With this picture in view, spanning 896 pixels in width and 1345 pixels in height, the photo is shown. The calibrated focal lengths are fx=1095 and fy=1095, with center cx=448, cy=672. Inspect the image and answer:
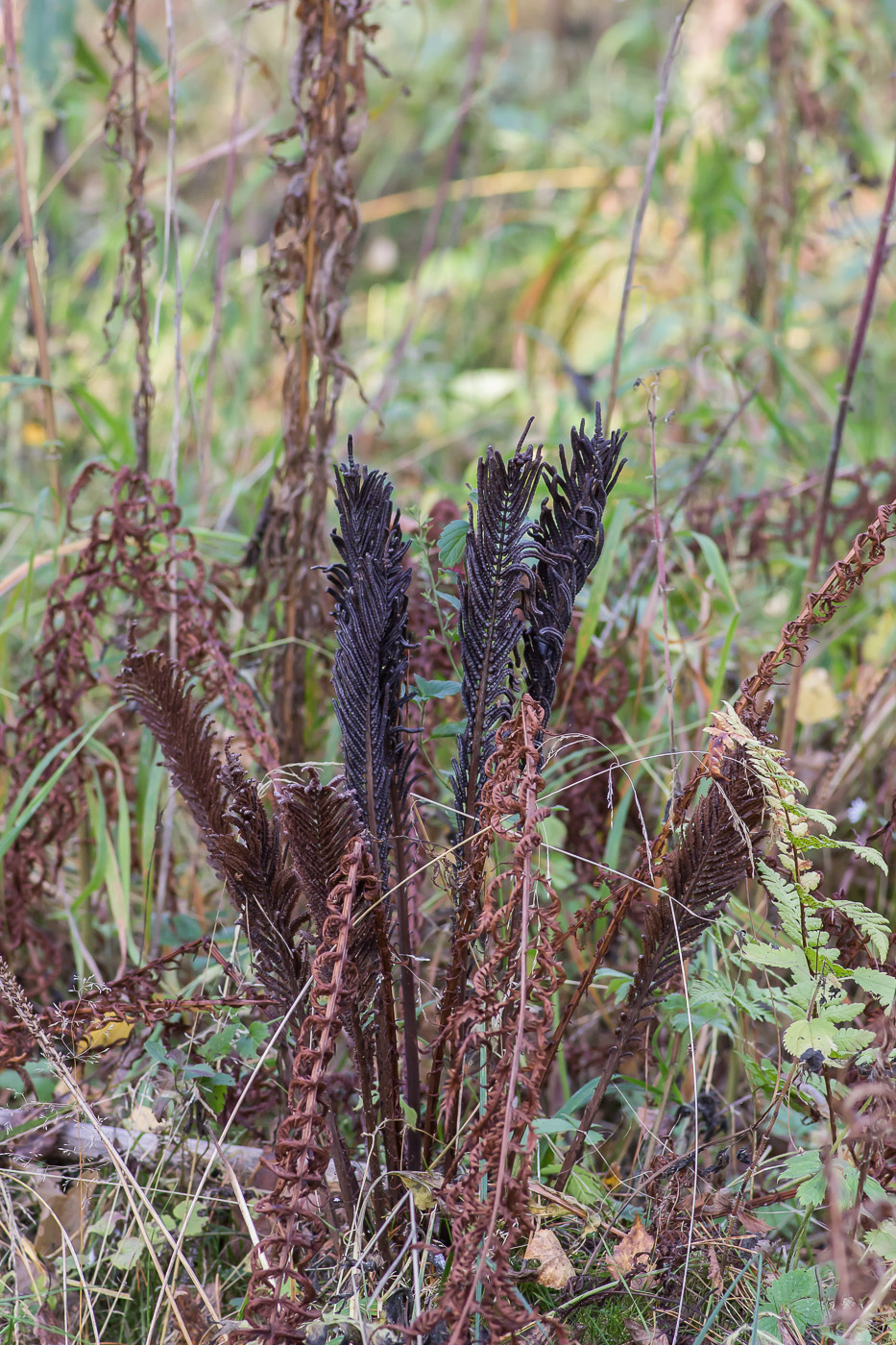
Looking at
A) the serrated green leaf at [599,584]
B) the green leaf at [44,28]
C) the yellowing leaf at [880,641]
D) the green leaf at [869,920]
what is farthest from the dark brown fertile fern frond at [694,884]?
the green leaf at [44,28]

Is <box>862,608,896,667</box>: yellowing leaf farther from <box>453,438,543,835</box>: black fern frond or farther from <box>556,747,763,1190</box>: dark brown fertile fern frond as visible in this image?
<box>453,438,543,835</box>: black fern frond

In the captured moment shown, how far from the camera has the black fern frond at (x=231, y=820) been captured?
112cm

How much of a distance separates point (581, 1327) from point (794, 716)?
94cm

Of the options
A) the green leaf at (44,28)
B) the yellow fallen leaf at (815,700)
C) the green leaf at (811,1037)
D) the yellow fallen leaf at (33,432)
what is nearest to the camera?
the green leaf at (811,1037)

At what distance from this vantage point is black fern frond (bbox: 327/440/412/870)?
1058 mm

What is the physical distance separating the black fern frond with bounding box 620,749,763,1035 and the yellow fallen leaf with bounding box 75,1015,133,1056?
1.97 feet

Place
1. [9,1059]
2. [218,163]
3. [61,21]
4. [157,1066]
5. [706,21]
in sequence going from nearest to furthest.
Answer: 1. [9,1059]
2. [157,1066]
3. [61,21]
4. [706,21]
5. [218,163]

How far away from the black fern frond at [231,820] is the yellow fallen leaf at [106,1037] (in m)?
0.23

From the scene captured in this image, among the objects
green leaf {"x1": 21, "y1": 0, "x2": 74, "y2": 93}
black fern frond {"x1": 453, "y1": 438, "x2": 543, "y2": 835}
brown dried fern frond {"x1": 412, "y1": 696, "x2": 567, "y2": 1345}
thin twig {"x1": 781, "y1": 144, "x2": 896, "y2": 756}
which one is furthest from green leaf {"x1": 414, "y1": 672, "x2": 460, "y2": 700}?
green leaf {"x1": 21, "y1": 0, "x2": 74, "y2": 93}

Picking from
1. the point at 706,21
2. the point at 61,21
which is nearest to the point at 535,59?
the point at 706,21

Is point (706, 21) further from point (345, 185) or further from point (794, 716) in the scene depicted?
point (794, 716)

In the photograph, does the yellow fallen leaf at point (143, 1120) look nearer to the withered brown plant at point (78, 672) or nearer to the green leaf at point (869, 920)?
the withered brown plant at point (78, 672)

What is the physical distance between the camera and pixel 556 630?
111 cm

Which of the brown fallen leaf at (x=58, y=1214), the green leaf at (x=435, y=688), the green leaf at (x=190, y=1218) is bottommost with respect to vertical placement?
the brown fallen leaf at (x=58, y=1214)
